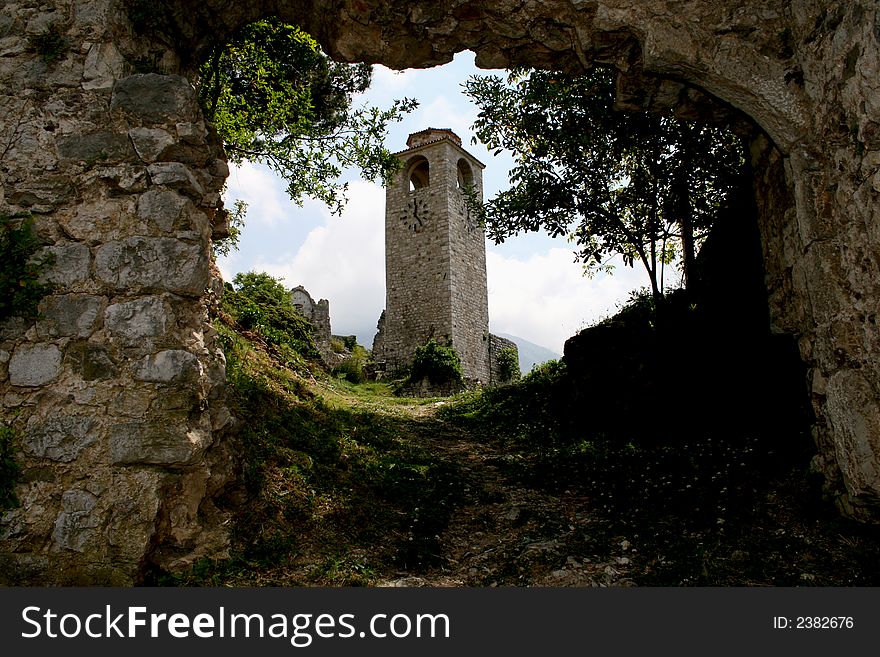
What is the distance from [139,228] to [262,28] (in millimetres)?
4992

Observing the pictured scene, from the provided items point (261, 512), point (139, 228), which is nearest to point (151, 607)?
point (261, 512)

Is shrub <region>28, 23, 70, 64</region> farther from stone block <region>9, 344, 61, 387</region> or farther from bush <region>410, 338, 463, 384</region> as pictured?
bush <region>410, 338, 463, 384</region>

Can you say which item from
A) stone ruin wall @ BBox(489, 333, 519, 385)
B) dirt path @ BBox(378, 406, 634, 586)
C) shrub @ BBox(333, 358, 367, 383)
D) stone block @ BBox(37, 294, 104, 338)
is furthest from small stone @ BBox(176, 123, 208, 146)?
stone ruin wall @ BBox(489, 333, 519, 385)

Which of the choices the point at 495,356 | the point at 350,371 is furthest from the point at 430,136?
the point at 350,371

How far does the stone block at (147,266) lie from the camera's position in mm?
3182

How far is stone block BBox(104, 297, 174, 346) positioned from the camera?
10.2ft

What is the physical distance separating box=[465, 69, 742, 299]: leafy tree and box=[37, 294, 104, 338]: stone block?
230 inches

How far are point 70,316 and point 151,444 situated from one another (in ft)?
2.99

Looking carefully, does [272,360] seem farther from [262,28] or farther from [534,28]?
[534,28]

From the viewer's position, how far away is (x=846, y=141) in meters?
3.04

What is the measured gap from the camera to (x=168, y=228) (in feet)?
10.8

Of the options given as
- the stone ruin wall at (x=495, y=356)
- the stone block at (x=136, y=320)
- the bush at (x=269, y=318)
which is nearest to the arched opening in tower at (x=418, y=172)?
the stone ruin wall at (x=495, y=356)

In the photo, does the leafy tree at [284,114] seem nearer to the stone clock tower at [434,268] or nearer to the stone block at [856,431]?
the stone block at [856,431]

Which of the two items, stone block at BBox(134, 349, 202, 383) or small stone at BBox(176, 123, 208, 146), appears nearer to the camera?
stone block at BBox(134, 349, 202, 383)
